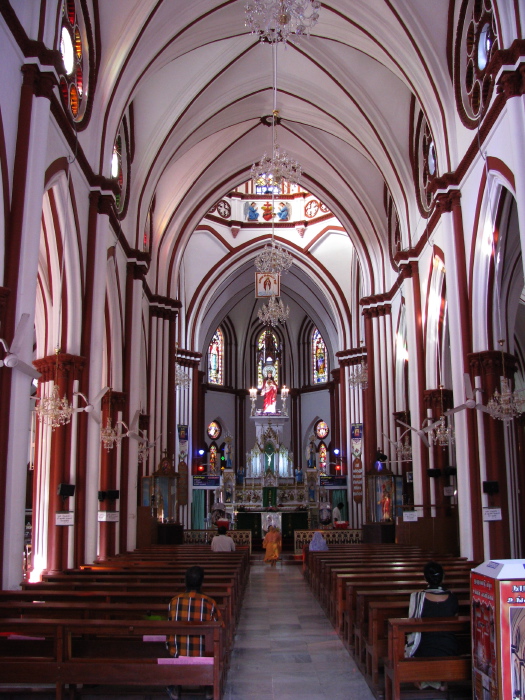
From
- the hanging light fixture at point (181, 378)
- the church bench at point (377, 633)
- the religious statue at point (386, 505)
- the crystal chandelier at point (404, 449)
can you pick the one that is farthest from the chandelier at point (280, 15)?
the hanging light fixture at point (181, 378)

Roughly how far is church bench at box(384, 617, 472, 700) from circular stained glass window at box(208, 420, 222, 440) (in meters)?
37.3

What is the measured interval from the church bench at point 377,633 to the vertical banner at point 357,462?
24.9 meters

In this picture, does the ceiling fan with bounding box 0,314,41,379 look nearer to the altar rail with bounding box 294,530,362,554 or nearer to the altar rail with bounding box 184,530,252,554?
the altar rail with bounding box 184,530,252,554

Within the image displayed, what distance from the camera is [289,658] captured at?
27.9ft

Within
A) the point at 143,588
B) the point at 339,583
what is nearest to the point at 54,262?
the point at 143,588

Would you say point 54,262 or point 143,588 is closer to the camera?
point 143,588

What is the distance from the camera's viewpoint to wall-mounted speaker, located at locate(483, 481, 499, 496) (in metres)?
13.8

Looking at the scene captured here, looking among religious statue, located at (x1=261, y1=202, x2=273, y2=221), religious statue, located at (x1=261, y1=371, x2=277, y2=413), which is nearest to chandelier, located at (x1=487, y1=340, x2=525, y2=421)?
religious statue, located at (x1=261, y1=202, x2=273, y2=221)

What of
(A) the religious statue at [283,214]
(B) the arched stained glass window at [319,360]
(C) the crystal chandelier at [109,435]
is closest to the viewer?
(C) the crystal chandelier at [109,435]

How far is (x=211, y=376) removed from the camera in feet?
143

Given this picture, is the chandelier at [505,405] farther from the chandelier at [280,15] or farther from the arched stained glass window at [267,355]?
the arched stained glass window at [267,355]

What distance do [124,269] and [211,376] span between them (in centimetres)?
2405

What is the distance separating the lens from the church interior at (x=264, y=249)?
37.0 ft

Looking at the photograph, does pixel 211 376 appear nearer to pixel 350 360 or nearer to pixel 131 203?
pixel 350 360
